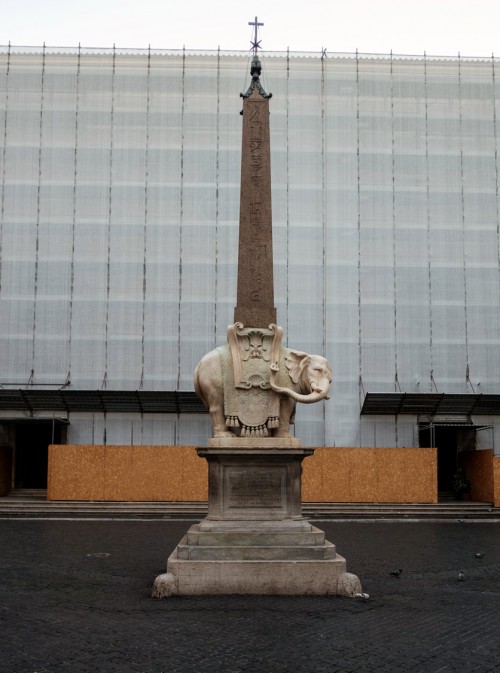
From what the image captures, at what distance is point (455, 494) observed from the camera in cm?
2569

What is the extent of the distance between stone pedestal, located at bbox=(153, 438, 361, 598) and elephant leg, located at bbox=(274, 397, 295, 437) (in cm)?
25

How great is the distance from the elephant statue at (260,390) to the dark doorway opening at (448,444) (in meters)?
17.8

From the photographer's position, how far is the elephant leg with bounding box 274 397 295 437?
394 inches

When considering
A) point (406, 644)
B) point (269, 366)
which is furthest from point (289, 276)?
point (406, 644)

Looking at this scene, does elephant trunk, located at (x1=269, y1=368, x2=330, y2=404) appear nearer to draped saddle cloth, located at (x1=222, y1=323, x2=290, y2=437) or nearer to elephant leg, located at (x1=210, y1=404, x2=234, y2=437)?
draped saddle cloth, located at (x1=222, y1=323, x2=290, y2=437)

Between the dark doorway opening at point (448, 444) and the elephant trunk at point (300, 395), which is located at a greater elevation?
the elephant trunk at point (300, 395)

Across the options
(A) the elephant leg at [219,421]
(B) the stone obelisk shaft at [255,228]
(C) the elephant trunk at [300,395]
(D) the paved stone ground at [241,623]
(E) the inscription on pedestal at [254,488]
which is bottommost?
(D) the paved stone ground at [241,623]

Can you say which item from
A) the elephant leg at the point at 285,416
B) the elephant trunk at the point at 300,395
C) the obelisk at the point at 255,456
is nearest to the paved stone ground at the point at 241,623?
the obelisk at the point at 255,456

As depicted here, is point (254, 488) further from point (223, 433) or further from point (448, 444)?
point (448, 444)

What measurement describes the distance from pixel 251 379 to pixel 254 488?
135cm

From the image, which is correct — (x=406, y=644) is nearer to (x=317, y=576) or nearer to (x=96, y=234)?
(x=317, y=576)

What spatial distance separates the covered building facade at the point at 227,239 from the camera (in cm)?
2666

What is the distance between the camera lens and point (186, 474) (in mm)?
23562

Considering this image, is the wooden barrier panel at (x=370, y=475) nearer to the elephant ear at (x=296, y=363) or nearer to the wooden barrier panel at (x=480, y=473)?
the wooden barrier panel at (x=480, y=473)
